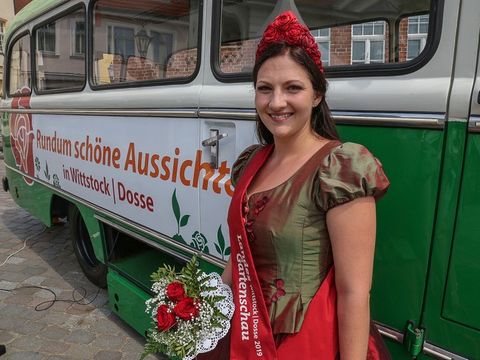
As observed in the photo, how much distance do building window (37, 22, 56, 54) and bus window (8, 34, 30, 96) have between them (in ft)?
1.15

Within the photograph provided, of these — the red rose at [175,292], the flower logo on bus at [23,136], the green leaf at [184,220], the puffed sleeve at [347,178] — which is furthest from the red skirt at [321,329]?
the flower logo on bus at [23,136]

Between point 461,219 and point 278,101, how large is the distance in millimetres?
693

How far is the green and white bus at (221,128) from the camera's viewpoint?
4.56 feet

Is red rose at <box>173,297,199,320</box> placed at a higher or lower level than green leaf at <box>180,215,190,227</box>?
higher

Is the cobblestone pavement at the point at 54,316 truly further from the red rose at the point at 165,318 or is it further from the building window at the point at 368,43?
the building window at the point at 368,43

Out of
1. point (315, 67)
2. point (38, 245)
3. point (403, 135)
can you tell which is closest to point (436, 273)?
point (403, 135)

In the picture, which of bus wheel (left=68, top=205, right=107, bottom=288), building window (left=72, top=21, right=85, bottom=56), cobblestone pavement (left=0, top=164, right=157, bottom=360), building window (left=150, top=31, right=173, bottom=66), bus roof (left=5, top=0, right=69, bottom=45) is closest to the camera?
building window (left=150, top=31, right=173, bottom=66)

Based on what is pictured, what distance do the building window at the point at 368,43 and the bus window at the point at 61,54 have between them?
2.45 m

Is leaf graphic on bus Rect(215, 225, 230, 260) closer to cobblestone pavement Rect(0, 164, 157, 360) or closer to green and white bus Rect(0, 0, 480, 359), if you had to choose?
green and white bus Rect(0, 0, 480, 359)

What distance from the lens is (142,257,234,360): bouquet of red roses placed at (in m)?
1.33

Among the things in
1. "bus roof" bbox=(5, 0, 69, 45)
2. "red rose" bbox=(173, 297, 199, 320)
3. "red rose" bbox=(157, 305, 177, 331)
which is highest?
"bus roof" bbox=(5, 0, 69, 45)

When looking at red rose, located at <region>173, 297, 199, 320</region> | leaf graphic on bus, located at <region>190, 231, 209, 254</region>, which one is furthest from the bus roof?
red rose, located at <region>173, 297, 199, 320</region>

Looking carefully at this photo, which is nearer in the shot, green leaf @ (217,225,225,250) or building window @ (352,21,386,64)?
building window @ (352,21,386,64)

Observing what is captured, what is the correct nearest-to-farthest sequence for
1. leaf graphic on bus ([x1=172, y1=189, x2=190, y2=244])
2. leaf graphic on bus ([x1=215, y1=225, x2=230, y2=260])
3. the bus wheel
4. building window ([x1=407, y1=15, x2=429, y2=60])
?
building window ([x1=407, y1=15, x2=429, y2=60]) < leaf graphic on bus ([x1=215, y1=225, x2=230, y2=260]) < leaf graphic on bus ([x1=172, y1=189, x2=190, y2=244]) < the bus wheel
